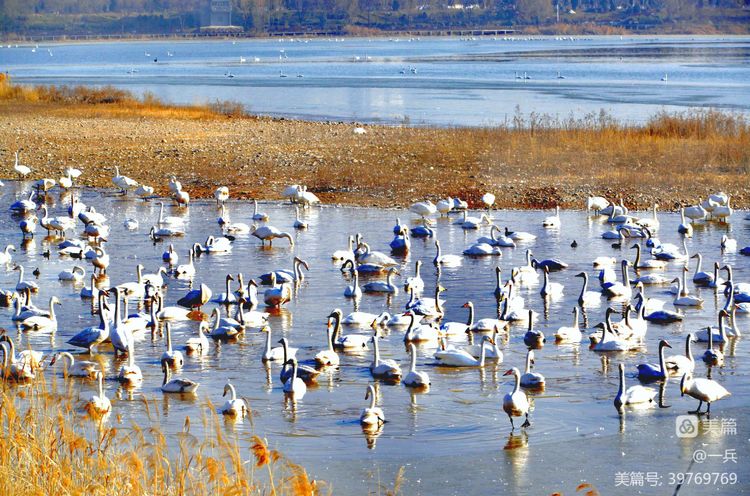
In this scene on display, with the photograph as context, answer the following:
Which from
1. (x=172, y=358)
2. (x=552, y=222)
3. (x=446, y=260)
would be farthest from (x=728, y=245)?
(x=172, y=358)

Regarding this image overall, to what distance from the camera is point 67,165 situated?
3103cm

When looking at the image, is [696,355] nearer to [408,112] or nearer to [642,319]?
[642,319]

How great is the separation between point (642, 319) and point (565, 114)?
33.2 meters

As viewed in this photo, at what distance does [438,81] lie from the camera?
248 feet

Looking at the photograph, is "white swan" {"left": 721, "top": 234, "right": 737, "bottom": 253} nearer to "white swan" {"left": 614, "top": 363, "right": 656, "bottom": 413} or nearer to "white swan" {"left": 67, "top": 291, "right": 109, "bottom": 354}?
"white swan" {"left": 614, "top": 363, "right": 656, "bottom": 413}

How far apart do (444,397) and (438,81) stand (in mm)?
64797

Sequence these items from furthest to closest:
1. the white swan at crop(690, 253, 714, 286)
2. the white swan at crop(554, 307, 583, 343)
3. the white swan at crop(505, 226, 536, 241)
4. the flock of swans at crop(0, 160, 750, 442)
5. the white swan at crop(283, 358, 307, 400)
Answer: the white swan at crop(505, 226, 536, 241), the white swan at crop(690, 253, 714, 286), the white swan at crop(554, 307, 583, 343), the flock of swans at crop(0, 160, 750, 442), the white swan at crop(283, 358, 307, 400)

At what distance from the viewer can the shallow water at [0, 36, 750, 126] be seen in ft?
171

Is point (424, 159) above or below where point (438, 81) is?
above

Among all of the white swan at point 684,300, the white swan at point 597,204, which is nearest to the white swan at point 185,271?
the white swan at point 684,300

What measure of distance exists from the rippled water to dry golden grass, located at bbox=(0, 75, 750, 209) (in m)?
6.76

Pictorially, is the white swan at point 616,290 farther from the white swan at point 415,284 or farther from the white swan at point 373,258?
the white swan at point 373,258

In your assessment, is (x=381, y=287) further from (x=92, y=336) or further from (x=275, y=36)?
(x=275, y=36)

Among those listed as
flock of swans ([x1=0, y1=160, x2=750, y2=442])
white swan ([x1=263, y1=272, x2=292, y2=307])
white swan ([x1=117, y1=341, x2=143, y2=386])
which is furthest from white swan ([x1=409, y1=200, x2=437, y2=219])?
white swan ([x1=117, y1=341, x2=143, y2=386])
